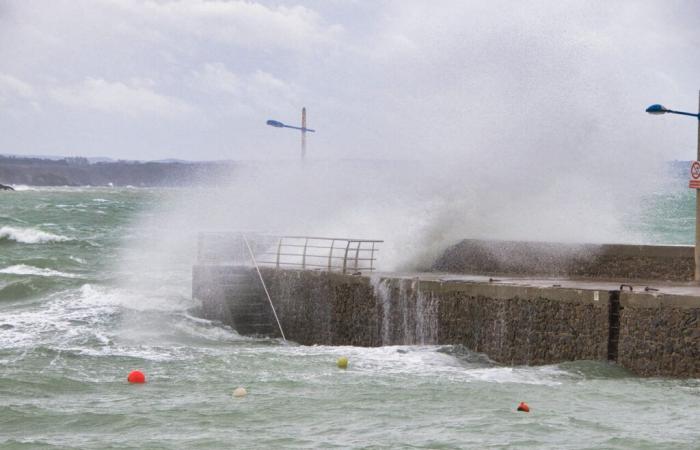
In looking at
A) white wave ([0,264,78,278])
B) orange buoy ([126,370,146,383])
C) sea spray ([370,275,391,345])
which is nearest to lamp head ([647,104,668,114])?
sea spray ([370,275,391,345])

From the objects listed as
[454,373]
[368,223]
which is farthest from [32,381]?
[368,223]

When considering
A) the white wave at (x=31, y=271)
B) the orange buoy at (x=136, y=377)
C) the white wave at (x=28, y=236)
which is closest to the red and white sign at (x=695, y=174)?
the orange buoy at (x=136, y=377)

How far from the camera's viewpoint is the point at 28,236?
47812 millimetres

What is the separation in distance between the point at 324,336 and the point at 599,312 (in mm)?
5743

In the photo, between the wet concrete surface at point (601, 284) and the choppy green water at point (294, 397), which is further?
the wet concrete surface at point (601, 284)

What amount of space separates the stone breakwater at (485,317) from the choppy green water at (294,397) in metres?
0.30

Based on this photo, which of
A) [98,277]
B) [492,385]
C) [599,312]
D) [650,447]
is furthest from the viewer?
[98,277]

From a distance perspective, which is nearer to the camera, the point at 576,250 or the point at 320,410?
the point at 320,410

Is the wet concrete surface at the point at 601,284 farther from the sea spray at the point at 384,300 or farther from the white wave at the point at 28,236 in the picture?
the white wave at the point at 28,236

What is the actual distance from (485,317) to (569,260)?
3.84 meters

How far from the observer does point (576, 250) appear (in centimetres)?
1822

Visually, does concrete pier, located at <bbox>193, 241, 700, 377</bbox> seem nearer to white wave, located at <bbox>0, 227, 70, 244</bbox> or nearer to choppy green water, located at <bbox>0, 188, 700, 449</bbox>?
choppy green water, located at <bbox>0, 188, 700, 449</bbox>

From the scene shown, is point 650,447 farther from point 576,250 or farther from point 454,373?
point 576,250

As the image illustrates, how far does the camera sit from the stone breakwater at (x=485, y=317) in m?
12.6
